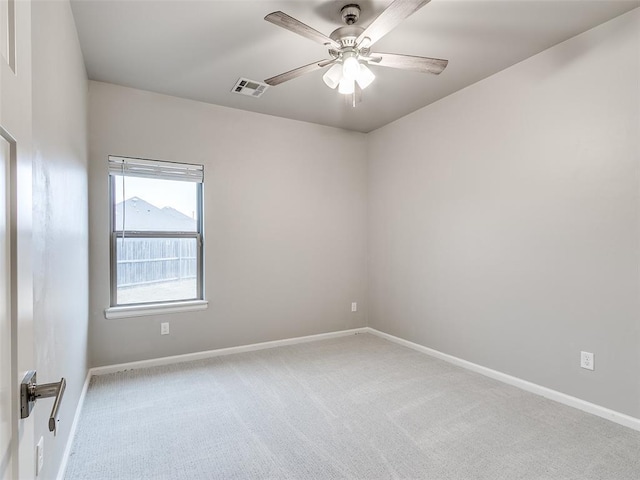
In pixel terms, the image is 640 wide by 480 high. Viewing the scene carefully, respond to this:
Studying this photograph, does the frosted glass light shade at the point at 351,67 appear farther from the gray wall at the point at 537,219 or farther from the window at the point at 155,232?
the window at the point at 155,232

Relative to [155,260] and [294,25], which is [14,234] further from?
[155,260]

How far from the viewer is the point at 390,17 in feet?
5.95

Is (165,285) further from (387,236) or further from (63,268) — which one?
(387,236)

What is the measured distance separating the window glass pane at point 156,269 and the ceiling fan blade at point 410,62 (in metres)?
2.47

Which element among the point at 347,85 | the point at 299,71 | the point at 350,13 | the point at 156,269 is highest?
the point at 350,13

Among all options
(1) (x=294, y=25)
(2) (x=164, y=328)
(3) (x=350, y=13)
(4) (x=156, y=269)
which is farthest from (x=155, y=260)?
(3) (x=350, y=13)

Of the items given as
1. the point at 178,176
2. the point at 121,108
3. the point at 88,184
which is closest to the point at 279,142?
the point at 178,176

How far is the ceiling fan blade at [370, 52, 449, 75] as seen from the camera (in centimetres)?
216

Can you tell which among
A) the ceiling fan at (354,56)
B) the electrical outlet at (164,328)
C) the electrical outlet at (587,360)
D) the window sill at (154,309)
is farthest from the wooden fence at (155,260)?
the electrical outlet at (587,360)

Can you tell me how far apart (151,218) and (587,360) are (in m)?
3.82

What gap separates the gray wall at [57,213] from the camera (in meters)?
1.37

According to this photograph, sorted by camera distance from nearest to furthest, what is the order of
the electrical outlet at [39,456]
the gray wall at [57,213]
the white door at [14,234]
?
the white door at [14,234] → the electrical outlet at [39,456] → the gray wall at [57,213]

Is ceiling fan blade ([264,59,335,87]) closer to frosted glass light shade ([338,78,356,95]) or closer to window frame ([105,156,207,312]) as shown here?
frosted glass light shade ([338,78,356,95])

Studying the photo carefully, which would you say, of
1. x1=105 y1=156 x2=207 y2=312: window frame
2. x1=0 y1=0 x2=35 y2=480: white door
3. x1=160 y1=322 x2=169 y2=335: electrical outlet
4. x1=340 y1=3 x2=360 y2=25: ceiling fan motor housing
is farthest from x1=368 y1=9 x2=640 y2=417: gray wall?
x1=0 y1=0 x2=35 y2=480: white door
